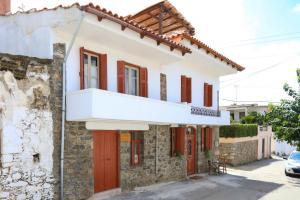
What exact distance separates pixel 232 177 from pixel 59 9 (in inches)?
475

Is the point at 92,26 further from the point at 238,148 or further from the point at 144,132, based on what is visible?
the point at 238,148

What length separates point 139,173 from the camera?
41.3ft

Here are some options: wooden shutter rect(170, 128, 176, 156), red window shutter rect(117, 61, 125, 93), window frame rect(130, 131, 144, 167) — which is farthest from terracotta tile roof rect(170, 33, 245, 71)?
window frame rect(130, 131, 144, 167)

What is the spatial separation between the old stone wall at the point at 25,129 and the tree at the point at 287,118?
12937 mm

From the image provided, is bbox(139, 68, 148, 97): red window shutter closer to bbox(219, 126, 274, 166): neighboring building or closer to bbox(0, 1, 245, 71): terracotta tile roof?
bbox(0, 1, 245, 71): terracotta tile roof

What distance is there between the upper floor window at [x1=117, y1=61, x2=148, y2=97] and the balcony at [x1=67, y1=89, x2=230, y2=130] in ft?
3.44

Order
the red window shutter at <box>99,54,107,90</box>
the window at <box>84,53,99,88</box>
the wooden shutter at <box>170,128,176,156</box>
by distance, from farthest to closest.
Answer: the wooden shutter at <box>170,128,176,156</box>
the red window shutter at <box>99,54,107,90</box>
the window at <box>84,53,99,88</box>

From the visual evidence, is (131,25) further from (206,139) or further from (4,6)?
(206,139)

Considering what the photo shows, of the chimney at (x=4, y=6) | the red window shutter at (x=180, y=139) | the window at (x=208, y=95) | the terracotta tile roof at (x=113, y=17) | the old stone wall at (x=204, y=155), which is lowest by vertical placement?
the old stone wall at (x=204, y=155)

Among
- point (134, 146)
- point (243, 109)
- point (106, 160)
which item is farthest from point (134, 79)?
point (243, 109)

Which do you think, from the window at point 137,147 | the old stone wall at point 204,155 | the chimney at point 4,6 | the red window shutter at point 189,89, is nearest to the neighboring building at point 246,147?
the old stone wall at point 204,155

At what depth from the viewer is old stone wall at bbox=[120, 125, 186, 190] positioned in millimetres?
11977

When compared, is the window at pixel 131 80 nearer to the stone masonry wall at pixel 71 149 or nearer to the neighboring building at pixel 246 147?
the stone masonry wall at pixel 71 149

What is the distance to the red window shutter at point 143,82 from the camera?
12.5m
